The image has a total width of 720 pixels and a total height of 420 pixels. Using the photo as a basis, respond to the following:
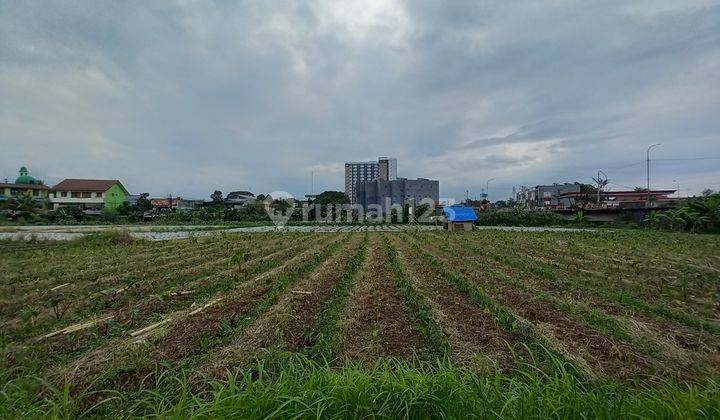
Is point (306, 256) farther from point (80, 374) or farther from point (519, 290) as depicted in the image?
point (80, 374)

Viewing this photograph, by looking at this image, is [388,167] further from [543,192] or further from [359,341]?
[359,341]

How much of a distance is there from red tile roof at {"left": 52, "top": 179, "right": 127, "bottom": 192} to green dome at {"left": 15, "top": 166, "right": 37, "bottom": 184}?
746 centimetres

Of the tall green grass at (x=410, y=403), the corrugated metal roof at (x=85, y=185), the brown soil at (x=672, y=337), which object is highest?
the corrugated metal roof at (x=85, y=185)

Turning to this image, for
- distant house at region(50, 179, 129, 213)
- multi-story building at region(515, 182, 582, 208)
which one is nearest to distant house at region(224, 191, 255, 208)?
distant house at region(50, 179, 129, 213)

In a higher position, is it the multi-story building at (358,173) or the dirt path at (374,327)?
the multi-story building at (358,173)

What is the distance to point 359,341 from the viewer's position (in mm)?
4039

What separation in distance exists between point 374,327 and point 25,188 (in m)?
64.5

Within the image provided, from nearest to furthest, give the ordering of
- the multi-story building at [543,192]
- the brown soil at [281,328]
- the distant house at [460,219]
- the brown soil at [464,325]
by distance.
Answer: the brown soil at [281,328] < the brown soil at [464,325] < the distant house at [460,219] < the multi-story building at [543,192]

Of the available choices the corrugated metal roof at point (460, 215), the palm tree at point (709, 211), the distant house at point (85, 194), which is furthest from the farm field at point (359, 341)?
the distant house at point (85, 194)

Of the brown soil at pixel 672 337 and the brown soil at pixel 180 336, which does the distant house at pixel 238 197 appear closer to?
the brown soil at pixel 180 336

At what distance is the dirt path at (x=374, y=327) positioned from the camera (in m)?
3.77

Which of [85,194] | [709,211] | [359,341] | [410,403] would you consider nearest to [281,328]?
[359,341]

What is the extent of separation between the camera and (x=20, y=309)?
5.46 meters

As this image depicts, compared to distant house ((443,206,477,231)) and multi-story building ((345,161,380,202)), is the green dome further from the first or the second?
distant house ((443,206,477,231))
